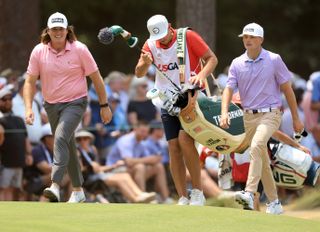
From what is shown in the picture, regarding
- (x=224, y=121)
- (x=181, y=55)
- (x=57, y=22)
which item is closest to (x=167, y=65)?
(x=181, y=55)

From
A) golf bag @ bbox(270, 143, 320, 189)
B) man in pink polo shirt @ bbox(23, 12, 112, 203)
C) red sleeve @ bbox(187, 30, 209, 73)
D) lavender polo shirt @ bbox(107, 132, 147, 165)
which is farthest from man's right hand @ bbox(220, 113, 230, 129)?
lavender polo shirt @ bbox(107, 132, 147, 165)

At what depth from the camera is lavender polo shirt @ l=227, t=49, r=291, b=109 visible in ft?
43.8

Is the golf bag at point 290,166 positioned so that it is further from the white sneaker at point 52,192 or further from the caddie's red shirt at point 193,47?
the white sneaker at point 52,192

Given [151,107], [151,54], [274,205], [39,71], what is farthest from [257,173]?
[151,107]

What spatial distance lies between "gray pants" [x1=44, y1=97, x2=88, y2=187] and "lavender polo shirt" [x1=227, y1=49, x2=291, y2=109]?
164 centimetres

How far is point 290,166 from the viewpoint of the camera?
46.1 ft

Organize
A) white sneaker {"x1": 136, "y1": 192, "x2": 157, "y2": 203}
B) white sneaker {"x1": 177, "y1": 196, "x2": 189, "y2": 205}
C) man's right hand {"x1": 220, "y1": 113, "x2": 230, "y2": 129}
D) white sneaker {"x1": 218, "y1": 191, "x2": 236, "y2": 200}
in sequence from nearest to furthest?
man's right hand {"x1": 220, "y1": 113, "x2": 230, "y2": 129}, white sneaker {"x1": 177, "y1": 196, "x2": 189, "y2": 205}, white sneaker {"x1": 218, "y1": 191, "x2": 236, "y2": 200}, white sneaker {"x1": 136, "y1": 192, "x2": 157, "y2": 203}

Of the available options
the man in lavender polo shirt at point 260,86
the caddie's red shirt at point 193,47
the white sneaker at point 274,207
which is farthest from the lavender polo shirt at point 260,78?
the white sneaker at point 274,207

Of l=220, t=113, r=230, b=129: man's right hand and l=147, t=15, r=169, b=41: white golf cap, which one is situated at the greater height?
l=147, t=15, r=169, b=41: white golf cap

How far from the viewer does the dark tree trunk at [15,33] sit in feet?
74.0

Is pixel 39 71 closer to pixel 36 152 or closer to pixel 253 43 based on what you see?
pixel 253 43

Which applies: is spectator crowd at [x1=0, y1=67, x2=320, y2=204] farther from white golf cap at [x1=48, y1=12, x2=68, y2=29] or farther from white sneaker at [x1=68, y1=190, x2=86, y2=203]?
white golf cap at [x1=48, y1=12, x2=68, y2=29]

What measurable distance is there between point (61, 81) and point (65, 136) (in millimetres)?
590

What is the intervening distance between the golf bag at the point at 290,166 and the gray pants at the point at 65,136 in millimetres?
2151
